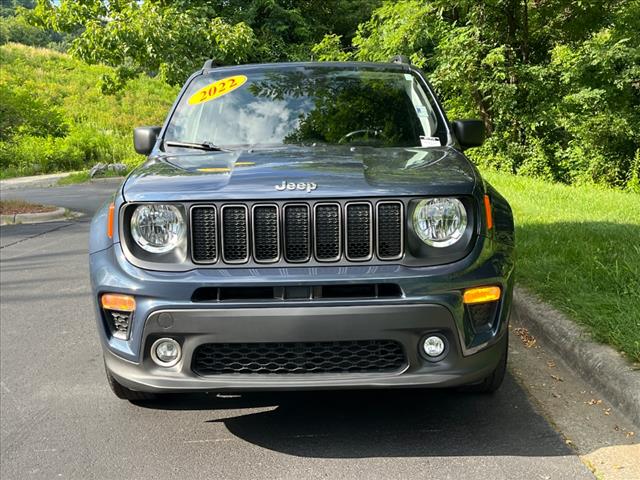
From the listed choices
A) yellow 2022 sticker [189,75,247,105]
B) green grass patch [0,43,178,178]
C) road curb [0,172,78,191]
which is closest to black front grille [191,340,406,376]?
yellow 2022 sticker [189,75,247,105]

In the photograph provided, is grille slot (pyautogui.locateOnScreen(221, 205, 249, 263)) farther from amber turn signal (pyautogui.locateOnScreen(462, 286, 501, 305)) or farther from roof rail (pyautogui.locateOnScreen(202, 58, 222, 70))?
roof rail (pyautogui.locateOnScreen(202, 58, 222, 70))

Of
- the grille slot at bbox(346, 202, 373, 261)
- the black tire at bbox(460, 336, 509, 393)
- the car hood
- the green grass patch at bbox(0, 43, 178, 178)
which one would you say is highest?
the car hood

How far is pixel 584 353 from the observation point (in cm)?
401

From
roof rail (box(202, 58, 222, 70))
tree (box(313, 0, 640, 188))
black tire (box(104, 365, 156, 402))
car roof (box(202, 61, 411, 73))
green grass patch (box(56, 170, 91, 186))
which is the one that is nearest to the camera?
black tire (box(104, 365, 156, 402))

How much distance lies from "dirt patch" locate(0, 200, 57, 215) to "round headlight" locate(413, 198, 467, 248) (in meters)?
11.1

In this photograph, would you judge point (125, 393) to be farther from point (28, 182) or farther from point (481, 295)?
point (28, 182)

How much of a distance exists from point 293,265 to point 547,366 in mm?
1994

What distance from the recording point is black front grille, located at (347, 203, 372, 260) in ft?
10.0

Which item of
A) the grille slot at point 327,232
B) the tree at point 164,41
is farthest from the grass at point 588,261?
the tree at point 164,41

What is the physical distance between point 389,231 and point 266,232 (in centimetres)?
53

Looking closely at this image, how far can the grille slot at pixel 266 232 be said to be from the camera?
3055mm

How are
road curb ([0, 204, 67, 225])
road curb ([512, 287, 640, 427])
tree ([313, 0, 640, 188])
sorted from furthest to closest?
1. tree ([313, 0, 640, 188])
2. road curb ([0, 204, 67, 225])
3. road curb ([512, 287, 640, 427])

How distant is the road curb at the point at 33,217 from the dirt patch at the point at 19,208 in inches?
7.9

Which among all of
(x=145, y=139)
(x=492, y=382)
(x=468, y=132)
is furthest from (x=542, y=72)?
(x=492, y=382)
